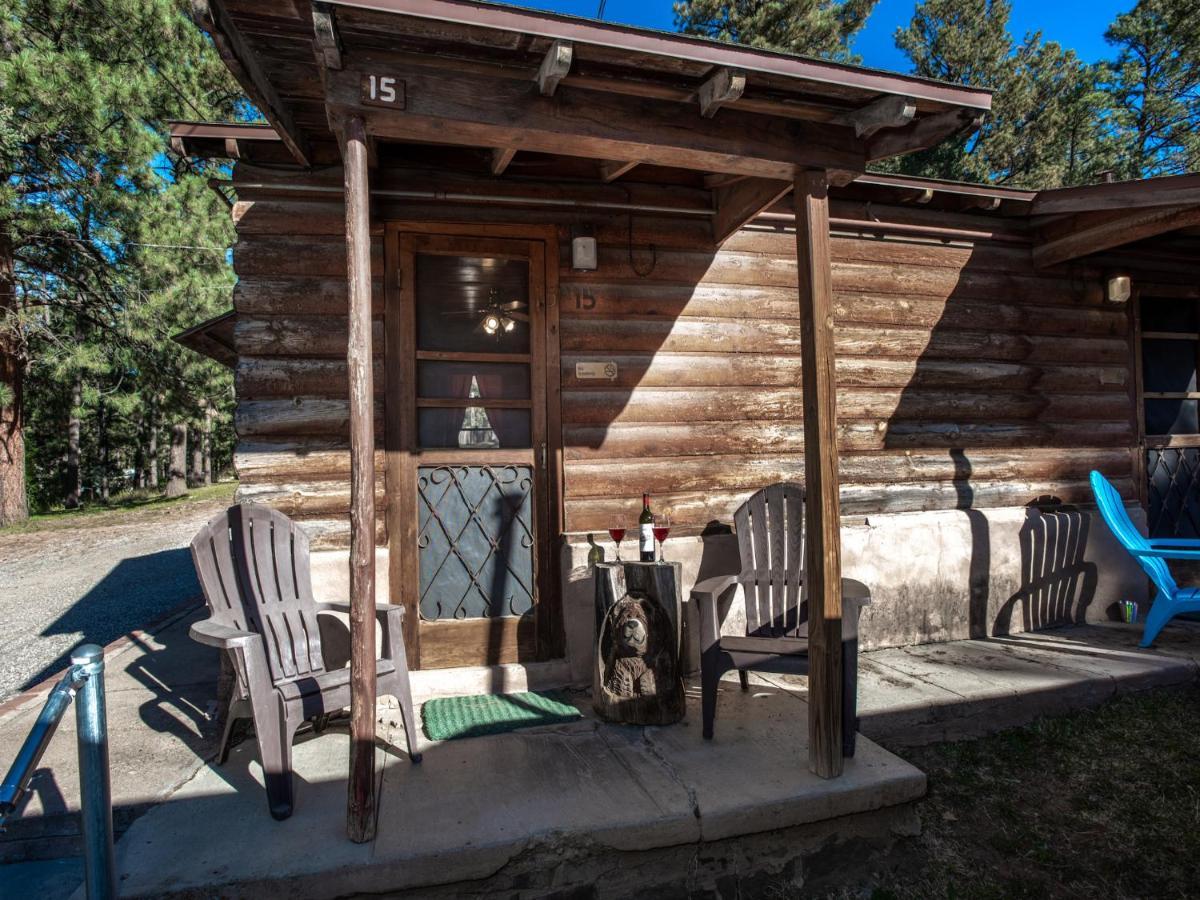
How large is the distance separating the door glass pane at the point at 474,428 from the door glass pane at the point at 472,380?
86 mm

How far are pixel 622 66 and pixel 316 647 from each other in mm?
2751

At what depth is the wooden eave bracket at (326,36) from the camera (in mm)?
2092

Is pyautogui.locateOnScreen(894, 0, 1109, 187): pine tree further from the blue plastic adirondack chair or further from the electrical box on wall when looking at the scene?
the electrical box on wall

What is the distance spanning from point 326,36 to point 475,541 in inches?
94.7

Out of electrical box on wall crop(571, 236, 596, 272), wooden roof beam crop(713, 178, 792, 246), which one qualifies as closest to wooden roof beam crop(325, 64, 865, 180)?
wooden roof beam crop(713, 178, 792, 246)

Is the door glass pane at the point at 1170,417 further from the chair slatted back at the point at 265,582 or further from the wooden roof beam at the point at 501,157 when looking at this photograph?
the chair slatted back at the point at 265,582

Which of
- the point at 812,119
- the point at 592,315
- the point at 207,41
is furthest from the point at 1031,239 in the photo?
the point at 207,41

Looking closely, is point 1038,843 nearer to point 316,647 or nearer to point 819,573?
point 819,573

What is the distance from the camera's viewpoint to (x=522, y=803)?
2.31 meters

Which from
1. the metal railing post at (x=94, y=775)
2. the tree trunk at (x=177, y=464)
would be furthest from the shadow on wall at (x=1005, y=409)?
the tree trunk at (x=177, y=464)

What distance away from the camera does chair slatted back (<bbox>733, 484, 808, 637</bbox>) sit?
3.47 m

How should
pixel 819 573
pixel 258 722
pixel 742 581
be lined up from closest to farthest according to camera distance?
pixel 258 722 < pixel 819 573 < pixel 742 581

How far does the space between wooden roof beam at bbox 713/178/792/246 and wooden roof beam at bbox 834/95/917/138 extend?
1.12 ft

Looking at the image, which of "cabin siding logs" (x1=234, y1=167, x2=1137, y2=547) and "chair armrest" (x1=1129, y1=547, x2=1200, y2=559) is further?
"chair armrest" (x1=1129, y1=547, x2=1200, y2=559)
